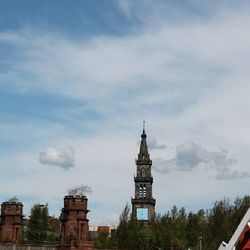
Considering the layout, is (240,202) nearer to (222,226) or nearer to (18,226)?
(222,226)

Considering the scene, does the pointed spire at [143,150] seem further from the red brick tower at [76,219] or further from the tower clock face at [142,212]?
the red brick tower at [76,219]

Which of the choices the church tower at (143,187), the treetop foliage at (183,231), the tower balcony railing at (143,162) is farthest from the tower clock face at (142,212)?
the treetop foliage at (183,231)

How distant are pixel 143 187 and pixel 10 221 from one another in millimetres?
115176

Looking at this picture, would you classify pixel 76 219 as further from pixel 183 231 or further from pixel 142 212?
pixel 142 212

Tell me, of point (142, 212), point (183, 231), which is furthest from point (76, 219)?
point (142, 212)

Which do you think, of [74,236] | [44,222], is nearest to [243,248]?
[74,236]

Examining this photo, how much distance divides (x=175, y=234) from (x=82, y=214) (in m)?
38.8

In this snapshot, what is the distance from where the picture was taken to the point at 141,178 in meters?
179

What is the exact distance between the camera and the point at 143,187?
179m

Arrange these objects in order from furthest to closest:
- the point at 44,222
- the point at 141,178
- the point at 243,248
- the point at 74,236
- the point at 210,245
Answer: the point at 141,178 → the point at 210,245 → the point at 44,222 → the point at 74,236 → the point at 243,248

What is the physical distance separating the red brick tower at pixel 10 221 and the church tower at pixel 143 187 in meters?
109

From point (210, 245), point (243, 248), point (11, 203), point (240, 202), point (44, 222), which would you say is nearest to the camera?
point (243, 248)

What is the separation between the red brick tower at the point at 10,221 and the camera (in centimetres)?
6444

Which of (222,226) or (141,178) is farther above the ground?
(141,178)
